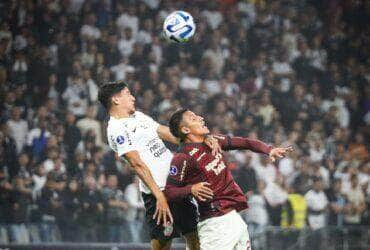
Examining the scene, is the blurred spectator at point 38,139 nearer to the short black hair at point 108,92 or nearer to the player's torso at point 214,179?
the short black hair at point 108,92

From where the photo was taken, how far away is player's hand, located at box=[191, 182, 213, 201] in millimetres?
5516

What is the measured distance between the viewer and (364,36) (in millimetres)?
13203

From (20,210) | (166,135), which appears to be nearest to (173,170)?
(166,135)

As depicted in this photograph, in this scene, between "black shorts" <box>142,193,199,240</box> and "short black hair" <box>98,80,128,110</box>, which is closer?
"black shorts" <box>142,193,199,240</box>

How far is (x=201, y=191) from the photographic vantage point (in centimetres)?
552

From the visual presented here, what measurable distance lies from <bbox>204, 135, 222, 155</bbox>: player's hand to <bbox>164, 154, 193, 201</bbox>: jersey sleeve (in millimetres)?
179

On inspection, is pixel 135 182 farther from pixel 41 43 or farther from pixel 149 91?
pixel 41 43

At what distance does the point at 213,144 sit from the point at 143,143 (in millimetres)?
603

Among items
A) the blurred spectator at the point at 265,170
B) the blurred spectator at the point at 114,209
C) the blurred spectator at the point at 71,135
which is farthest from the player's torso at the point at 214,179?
the blurred spectator at the point at 71,135

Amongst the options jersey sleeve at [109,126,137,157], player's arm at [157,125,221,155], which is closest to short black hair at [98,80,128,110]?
jersey sleeve at [109,126,137,157]

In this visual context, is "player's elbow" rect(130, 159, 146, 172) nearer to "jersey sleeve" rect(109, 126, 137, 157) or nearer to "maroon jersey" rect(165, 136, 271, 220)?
"jersey sleeve" rect(109, 126, 137, 157)

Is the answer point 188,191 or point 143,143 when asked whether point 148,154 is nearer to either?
point 143,143

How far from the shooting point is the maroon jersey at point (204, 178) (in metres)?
5.73

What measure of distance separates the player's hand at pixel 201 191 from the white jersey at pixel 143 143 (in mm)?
611
